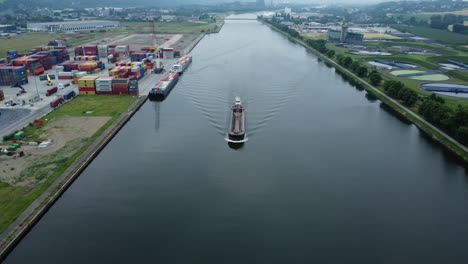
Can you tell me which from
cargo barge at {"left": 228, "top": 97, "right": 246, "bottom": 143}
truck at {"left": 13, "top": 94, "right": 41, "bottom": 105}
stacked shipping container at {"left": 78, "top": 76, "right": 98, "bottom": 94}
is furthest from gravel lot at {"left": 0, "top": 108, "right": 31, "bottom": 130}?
cargo barge at {"left": 228, "top": 97, "right": 246, "bottom": 143}

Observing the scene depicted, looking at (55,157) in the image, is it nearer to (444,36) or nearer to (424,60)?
(424,60)

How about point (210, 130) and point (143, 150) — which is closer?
point (143, 150)

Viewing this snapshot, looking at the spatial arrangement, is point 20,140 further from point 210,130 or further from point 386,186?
point 386,186

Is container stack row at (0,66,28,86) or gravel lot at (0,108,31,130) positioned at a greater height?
container stack row at (0,66,28,86)

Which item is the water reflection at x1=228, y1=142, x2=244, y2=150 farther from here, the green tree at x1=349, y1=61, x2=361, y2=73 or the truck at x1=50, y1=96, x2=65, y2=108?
the green tree at x1=349, y1=61, x2=361, y2=73

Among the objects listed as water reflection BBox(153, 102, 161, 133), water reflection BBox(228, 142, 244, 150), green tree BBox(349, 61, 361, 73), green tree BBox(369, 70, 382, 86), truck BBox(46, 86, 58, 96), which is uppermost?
green tree BBox(349, 61, 361, 73)

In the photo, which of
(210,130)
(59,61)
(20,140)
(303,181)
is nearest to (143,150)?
(210,130)

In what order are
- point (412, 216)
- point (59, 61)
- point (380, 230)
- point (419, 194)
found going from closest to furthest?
point (380, 230) < point (412, 216) < point (419, 194) < point (59, 61)
